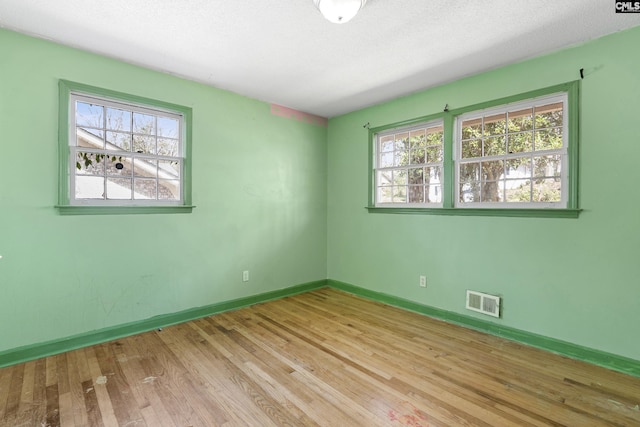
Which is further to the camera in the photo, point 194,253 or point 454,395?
point 194,253

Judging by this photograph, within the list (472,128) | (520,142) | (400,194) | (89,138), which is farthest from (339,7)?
(89,138)

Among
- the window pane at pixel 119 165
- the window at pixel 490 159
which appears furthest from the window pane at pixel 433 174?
the window pane at pixel 119 165

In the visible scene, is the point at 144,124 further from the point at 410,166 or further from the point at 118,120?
the point at 410,166

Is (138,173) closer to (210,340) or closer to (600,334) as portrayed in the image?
(210,340)

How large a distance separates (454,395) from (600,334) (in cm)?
142

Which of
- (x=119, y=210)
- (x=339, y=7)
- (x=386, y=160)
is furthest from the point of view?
(x=386, y=160)

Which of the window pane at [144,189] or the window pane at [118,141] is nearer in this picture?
the window pane at [118,141]

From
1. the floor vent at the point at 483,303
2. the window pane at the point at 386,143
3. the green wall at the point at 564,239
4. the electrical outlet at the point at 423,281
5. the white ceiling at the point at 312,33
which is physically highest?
the white ceiling at the point at 312,33

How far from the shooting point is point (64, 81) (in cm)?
243

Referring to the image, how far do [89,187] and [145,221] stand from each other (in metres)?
0.54

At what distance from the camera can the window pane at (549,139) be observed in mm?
A: 2539

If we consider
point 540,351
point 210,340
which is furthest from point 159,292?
point 540,351

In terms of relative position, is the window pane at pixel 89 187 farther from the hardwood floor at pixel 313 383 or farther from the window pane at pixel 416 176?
the window pane at pixel 416 176

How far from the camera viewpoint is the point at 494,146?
9.47 feet
